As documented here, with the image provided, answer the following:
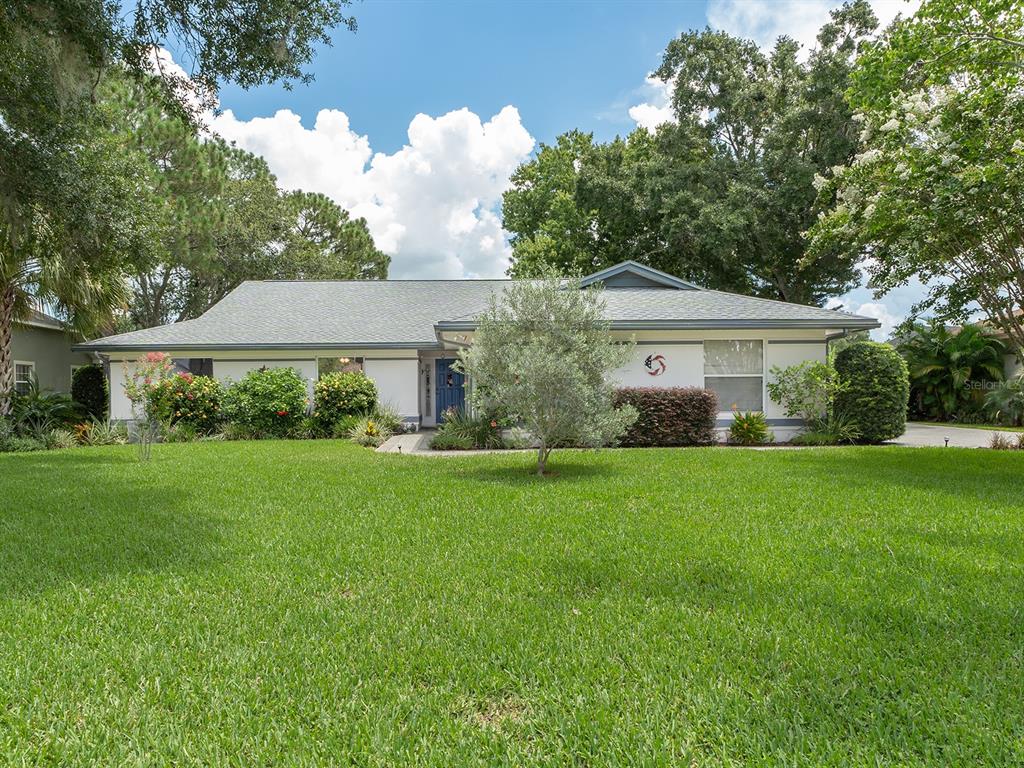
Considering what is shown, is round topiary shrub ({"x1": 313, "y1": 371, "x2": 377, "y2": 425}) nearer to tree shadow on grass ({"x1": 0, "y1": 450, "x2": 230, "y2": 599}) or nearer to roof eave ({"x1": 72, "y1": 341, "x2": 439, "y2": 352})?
roof eave ({"x1": 72, "y1": 341, "x2": 439, "y2": 352})

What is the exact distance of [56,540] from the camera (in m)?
5.25

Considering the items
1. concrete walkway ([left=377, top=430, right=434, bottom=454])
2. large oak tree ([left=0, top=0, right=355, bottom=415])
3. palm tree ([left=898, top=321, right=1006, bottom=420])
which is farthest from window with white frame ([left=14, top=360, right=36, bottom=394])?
palm tree ([left=898, top=321, right=1006, bottom=420])

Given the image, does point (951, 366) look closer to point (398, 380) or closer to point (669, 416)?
point (669, 416)

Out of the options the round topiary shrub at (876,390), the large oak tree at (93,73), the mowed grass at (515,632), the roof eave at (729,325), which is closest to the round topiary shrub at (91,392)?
the large oak tree at (93,73)

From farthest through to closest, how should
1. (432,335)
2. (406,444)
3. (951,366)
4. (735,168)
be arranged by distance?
(735,168), (951,366), (432,335), (406,444)

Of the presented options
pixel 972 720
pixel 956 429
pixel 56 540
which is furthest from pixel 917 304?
pixel 56 540

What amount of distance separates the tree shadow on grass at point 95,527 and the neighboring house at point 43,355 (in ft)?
36.4

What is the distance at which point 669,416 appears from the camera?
1261cm

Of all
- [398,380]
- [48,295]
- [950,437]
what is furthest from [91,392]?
[950,437]

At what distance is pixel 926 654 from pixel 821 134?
2438 centimetres

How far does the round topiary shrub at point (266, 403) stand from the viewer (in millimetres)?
14312

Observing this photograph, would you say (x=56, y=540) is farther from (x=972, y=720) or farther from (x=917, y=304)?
(x=917, y=304)

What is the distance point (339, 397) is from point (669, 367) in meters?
8.28

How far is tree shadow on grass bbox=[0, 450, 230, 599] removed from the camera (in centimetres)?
444
